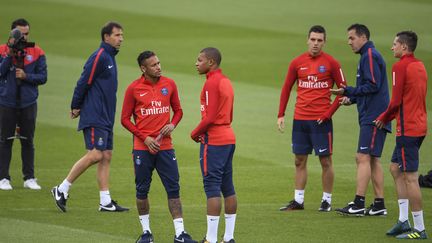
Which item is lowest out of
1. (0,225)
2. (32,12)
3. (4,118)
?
(0,225)

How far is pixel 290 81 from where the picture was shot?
14.3m

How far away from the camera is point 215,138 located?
1164 cm

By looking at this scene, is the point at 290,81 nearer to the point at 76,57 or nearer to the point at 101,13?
the point at 76,57

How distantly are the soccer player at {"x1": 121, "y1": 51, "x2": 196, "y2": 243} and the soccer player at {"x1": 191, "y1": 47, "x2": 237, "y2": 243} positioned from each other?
0.44 meters

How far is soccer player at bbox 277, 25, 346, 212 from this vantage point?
555 inches

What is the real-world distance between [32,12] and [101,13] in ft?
7.87

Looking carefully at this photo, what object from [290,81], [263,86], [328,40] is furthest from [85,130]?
[328,40]

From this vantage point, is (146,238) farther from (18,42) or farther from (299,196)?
(18,42)

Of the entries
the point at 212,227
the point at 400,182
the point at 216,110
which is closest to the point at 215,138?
the point at 216,110

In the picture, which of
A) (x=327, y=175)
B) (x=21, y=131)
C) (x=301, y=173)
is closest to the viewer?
(x=327, y=175)

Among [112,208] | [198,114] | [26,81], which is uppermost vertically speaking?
[26,81]

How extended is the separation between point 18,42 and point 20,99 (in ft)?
3.44

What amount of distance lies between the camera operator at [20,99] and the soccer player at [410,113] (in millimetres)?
6022

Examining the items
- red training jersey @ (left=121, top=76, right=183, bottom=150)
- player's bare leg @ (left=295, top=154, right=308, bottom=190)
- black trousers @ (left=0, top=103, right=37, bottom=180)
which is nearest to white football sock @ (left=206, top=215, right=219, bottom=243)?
red training jersey @ (left=121, top=76, right=183, bottom=150)
